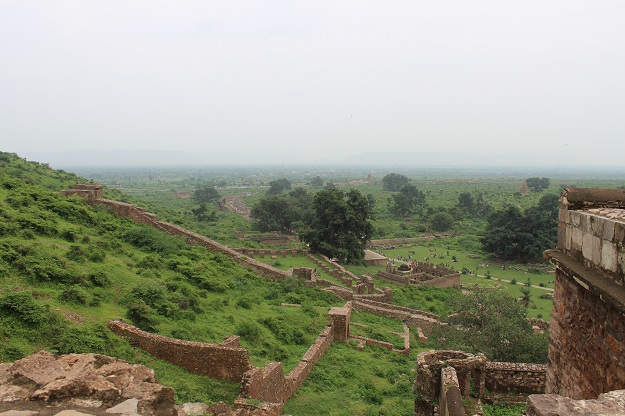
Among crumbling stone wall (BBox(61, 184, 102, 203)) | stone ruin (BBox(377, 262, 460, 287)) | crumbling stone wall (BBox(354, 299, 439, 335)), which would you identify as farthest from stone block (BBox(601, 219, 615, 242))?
stone ruin (BBox(377, 262, 460, 287))

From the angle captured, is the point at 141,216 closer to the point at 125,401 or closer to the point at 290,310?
the point at 290,310

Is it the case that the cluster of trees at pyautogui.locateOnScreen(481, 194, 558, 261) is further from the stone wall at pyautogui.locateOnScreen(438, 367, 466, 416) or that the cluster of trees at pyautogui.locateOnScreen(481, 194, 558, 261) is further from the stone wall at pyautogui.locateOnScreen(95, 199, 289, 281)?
the stone wall at pyautogui.locateOnScreen(438, 367, 466, 416)

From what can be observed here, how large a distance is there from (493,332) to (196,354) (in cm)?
1069

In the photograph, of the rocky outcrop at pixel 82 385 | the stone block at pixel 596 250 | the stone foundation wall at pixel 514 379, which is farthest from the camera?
the stone foundation wall at pixel 514 379

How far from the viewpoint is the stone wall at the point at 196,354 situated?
9.77 metres

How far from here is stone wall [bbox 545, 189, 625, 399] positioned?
434cm

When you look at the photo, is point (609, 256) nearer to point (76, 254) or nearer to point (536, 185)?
point (76, 254)

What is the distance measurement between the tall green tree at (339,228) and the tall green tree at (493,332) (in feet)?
46.0

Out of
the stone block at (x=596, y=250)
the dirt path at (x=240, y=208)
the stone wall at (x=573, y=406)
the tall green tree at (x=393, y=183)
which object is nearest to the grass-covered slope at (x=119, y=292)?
the stone wall at (x=573, y=406)

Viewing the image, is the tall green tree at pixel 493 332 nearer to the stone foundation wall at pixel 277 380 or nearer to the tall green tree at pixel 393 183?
the stone foundation wall at pixel 277 380

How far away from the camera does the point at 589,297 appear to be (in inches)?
195

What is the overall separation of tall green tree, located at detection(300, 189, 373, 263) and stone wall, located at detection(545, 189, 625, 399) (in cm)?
2690

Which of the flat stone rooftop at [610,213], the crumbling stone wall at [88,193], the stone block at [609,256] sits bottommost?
the crumbling stone wall at [88,193]

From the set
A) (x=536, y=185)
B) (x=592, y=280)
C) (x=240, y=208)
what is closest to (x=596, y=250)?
(x=592, y=280)
